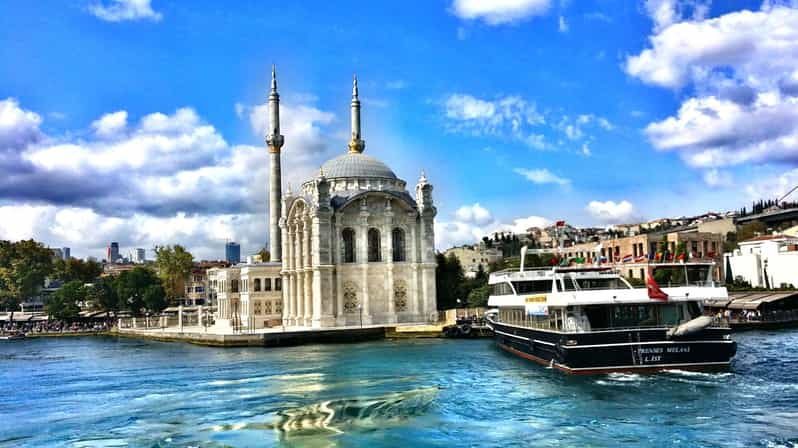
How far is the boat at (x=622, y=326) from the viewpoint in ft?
96.4

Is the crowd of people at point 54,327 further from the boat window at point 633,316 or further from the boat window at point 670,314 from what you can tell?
the boat window at point 670,314

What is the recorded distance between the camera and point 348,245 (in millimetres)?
63781

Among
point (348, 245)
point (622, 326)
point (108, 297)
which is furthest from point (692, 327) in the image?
point (108, 297)

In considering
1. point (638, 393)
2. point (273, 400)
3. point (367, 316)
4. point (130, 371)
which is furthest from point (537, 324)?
point (367, 316)

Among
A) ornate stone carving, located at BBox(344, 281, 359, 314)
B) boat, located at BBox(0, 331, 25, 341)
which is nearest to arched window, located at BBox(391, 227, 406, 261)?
ornate stone carving, located at BBox(344, 281, 359, 314)

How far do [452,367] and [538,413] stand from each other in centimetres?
1235

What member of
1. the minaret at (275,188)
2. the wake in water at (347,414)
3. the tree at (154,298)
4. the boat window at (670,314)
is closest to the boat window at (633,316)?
the boat window at (670,314)

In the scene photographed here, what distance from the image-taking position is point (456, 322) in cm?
5741

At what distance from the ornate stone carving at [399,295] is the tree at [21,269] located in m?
58.4

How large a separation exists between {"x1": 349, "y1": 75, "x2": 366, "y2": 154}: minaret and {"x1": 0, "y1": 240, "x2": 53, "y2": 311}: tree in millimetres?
51005

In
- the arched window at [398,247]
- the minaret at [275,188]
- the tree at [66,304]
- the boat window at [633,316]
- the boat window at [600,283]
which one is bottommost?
the boat window at [633,316]

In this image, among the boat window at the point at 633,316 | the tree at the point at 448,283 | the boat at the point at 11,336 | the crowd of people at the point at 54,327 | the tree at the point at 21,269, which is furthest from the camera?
the tree at the point at 21,269

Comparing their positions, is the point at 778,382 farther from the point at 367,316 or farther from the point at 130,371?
the point at 367,316

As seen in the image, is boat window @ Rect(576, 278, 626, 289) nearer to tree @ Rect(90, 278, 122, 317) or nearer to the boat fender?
the boat fender
